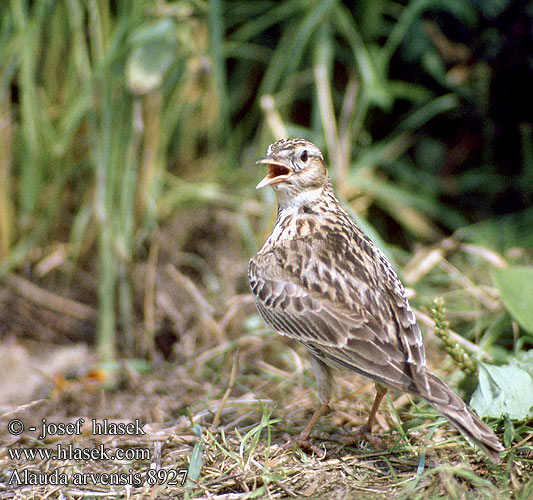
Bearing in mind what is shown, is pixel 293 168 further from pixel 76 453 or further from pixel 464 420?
pixel 76 453

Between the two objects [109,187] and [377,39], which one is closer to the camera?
[109,187]

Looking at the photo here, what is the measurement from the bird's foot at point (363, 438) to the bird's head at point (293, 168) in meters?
1.22

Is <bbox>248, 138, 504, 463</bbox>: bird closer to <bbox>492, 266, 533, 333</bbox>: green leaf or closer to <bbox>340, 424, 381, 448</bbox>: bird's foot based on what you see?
<bbox>340, 424, 381, 448</bbox>: bird's foot

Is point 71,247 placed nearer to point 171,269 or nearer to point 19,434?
point 171,269

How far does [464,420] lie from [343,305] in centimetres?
73

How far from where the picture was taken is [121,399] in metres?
4.26

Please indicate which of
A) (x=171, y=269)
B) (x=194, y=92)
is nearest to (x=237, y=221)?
(x=171, y=269)

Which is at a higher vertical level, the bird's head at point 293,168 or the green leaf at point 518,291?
the bird's head at point 293,168

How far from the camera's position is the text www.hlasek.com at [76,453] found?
3.26 meters

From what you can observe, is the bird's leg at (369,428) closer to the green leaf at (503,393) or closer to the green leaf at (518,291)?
the green leaf at (503,393)

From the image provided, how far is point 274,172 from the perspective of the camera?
147 inches

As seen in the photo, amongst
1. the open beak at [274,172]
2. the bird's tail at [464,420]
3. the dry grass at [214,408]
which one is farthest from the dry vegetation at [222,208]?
the open beak at [274,172]

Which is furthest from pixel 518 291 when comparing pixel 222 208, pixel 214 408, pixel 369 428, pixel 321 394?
pixel 222 208

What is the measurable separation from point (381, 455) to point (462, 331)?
1311 mm
